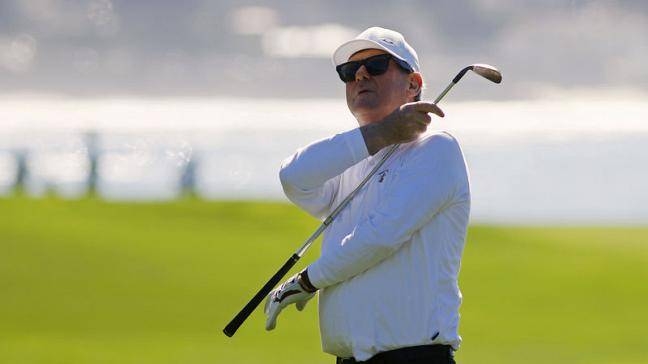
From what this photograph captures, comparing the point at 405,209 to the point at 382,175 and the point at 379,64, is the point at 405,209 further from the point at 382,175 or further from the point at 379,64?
the point at 379,64

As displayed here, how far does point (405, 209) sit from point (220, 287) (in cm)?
1987

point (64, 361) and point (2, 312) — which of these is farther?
point (2, 312)

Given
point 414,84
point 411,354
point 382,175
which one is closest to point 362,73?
point 414,84

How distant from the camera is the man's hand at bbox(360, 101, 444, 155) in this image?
216 inches

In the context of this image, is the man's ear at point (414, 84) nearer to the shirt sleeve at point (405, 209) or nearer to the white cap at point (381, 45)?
the white cap at point (381, 45)

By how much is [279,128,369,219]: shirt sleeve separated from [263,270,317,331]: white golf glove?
0.38 m

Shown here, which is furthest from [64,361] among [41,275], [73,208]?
[73,208]

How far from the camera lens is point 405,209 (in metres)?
5.49

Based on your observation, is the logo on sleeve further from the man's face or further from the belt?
the belt

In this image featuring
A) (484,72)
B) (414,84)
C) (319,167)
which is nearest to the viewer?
(319,167)

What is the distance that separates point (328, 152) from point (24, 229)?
25.7m

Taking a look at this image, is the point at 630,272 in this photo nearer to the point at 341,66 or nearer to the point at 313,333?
the point at 313,333

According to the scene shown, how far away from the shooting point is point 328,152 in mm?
5676

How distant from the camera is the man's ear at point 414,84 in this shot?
19.5 ft
